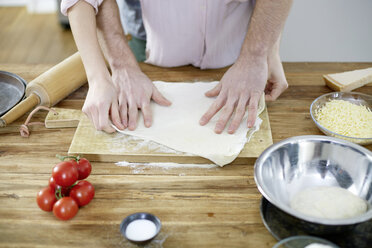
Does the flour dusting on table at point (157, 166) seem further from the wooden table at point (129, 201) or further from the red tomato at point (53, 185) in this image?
the red tomato at point (53, 185)

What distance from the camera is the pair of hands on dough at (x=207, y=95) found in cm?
124

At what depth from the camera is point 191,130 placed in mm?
1234

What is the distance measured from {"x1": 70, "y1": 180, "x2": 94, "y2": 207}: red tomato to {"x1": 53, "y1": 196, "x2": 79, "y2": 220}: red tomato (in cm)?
2

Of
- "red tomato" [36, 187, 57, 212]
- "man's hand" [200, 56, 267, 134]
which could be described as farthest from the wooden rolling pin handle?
"man's hand" [200, 56, 267, 134]

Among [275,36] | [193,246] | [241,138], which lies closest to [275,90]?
[275,36]

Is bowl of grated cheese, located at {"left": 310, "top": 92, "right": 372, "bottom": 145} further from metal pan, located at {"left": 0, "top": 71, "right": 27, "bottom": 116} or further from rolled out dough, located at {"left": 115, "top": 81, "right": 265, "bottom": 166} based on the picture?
metal pan, located at {"left": 0, "top": 71, "right": 27, "bottom": 116}

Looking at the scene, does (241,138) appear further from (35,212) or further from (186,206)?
(35,212)

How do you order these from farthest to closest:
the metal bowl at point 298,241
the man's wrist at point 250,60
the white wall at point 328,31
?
the white wall at point 328,31 < the man's wrist at point 250,60 < the metal bowl at point 298,241

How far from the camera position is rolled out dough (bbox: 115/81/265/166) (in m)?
1.14

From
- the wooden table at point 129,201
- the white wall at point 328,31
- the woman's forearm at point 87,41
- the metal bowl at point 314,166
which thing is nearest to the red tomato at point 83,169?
the wooden table at point 129,201

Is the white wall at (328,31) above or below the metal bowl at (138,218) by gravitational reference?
below

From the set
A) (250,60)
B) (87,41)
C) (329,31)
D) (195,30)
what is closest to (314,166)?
(250,60)

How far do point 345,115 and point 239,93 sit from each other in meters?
0.36

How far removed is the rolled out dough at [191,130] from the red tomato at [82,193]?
277 mm
